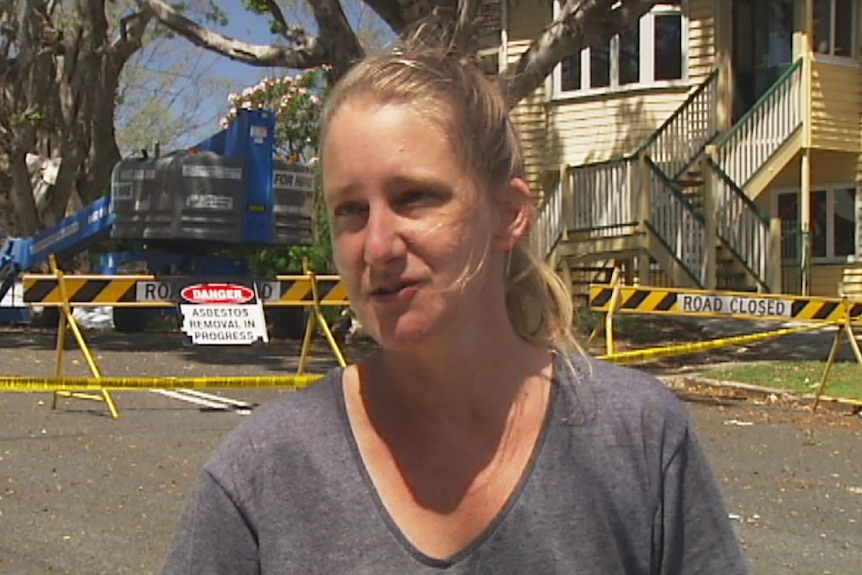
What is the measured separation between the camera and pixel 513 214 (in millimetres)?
1997

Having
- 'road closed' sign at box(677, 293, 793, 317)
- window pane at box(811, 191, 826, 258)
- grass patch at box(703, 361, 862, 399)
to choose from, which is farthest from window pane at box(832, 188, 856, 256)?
'road closed' sign at box(677, 293, 793, 317)

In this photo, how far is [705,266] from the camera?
21562mm

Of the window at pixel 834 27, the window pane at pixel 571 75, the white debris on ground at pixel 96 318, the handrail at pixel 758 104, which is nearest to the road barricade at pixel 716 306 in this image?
the handrail at pixel 758 104

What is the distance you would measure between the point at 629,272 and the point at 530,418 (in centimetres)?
2335

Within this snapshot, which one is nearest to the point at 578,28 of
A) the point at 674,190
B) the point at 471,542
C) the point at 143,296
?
the point at 674,190

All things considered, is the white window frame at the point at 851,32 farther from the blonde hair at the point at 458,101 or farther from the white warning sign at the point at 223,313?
the blonde hair at the point at 458,101

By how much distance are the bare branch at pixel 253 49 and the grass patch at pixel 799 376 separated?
21.8ft

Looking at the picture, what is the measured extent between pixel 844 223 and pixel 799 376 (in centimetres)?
1035

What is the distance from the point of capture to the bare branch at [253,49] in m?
17.8

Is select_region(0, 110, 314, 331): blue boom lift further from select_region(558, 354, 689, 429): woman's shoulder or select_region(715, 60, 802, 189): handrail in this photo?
select_region(558, 354, 689, 429): woman's shoulder

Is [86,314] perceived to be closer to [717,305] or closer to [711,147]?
[711,147]

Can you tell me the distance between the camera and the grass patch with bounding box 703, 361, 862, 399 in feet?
46.0

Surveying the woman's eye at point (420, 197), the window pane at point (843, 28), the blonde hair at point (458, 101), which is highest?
the window pane at point (843, 28)

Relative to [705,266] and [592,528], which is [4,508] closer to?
[592,528]
